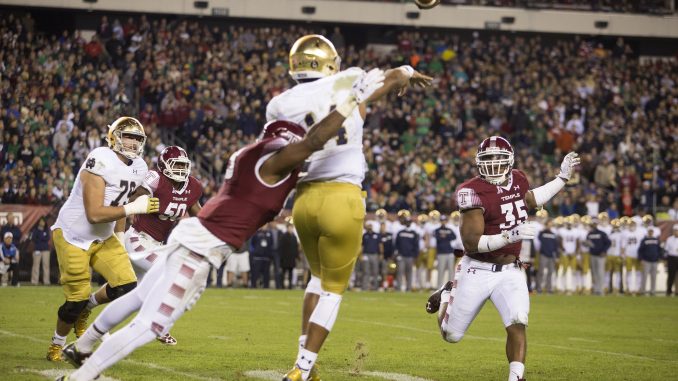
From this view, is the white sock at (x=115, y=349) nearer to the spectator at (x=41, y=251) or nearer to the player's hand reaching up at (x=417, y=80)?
the player's hand reaching up at (x=417, y=80)

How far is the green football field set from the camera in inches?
313

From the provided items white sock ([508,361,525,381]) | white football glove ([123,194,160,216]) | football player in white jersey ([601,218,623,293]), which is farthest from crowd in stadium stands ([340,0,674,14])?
white sock ([508,361,525,381])

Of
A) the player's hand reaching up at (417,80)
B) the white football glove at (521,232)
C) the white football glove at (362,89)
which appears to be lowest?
the white football glove at (521,232)

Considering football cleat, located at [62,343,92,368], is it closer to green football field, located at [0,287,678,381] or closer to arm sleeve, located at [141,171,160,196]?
green football field, located at [0,287,678,381]

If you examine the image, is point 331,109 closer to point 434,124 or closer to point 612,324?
point 612,324

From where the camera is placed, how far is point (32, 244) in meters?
20.8

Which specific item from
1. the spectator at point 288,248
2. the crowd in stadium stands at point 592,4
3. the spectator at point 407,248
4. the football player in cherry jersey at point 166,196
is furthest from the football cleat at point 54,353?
the crowd in stadium stands at point 592,4

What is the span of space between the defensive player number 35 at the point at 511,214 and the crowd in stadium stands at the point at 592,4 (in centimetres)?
2426

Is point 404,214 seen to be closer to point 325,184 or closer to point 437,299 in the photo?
point 437,299

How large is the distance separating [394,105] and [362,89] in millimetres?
23108

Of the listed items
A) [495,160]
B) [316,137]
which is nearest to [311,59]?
[316,137]

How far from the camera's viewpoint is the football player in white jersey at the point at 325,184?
6090 millimetres

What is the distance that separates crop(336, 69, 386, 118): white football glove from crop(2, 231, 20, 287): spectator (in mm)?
15726

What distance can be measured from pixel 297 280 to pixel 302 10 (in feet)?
29.9
